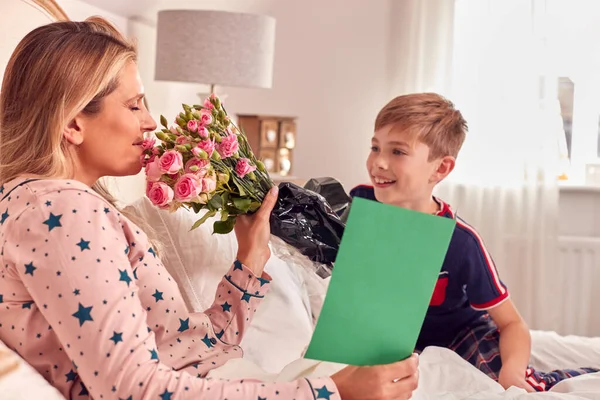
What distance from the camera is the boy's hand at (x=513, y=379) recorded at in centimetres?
171

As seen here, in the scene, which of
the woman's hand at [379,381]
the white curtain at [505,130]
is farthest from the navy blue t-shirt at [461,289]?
the white curtain at [505,130]

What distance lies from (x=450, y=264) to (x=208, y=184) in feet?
2.82

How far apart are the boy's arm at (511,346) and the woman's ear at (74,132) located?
1066mm

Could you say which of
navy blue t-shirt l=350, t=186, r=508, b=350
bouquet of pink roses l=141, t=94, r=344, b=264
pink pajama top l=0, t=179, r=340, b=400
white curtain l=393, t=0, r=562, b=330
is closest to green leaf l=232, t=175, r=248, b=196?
bouquet of pink roses l=141, t=94, r=344, b=264

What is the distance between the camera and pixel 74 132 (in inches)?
47.9

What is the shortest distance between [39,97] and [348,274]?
21.4 inches

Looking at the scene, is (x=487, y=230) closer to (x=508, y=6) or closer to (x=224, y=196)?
(x=508, y=6)

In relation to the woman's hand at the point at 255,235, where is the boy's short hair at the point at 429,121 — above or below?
above

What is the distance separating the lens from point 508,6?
3623mm

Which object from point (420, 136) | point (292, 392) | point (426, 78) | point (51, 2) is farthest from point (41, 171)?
point (426, 78)

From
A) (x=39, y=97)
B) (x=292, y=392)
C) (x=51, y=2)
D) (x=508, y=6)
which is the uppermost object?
(x=508, y=6)

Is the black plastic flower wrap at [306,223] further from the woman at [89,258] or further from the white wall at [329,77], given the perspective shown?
the white wall at [329,77]

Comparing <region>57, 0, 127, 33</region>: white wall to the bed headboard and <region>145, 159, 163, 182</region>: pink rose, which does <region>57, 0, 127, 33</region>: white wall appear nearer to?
the bed headboard

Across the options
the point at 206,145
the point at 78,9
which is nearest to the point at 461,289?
the point at 206,145
